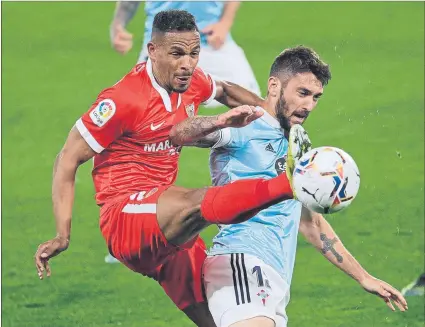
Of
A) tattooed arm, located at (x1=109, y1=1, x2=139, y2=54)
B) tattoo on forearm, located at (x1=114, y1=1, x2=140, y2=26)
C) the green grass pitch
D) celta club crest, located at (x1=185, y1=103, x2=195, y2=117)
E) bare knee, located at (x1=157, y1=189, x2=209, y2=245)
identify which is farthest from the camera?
tattoo on forearm, located at (x1=114, y1=1, x2=140, y2=26)

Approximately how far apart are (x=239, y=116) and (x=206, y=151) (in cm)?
809

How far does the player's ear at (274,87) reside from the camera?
7.22 metres

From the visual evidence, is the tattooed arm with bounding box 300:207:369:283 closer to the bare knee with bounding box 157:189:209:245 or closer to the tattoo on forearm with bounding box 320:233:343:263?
the tattoo on forearm with bounding box 320:233:343:263

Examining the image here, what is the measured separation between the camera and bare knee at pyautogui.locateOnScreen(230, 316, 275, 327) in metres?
6.66

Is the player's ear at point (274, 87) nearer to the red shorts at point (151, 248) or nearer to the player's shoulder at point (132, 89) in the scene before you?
the player's shoulder at point (132, 89)

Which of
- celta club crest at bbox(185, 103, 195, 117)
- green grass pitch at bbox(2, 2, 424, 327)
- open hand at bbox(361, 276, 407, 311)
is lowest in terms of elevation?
green grass pitch at bbox(2, 2, 424, 327)

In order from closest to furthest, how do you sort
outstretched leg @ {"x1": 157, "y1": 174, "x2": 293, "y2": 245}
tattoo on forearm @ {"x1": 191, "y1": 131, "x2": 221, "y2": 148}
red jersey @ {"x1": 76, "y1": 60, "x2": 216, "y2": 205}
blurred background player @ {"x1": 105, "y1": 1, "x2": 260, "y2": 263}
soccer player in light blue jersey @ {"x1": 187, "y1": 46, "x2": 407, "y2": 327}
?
outstretched leg @ {"x1": 157, "y1": 174, "x2": 293, "y2": 245} → soccer player in light blue jersey @ {"x1": 187, "y1": 46, "x2": 407, "y2": 327} → tattoo on forearm @ {"x1": 191, "y1": 131, "x2": 221, "y2": 148} → red jersey @ {"x1": 76, "y1": 60, "x2": 216, "y2": 205} → blurred background player @ {"x1": 105, "y1": 1, "x2": 260, "y2": 263}

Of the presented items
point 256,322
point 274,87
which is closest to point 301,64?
point 274,87

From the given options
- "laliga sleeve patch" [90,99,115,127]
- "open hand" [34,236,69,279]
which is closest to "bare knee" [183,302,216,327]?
"open hand" [34,236,69,279]

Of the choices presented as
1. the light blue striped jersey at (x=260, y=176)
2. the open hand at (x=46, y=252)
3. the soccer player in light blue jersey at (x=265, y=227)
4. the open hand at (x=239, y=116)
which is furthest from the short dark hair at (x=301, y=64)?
the open hand at (x=46, y=252)

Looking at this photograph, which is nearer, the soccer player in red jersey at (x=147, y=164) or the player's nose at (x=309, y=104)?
the soccer player in red jersey at (x=147, y=164)

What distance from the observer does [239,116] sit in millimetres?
6363

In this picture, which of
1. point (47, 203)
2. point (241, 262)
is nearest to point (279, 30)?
point (47, 203)

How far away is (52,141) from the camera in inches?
591
